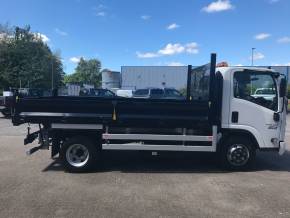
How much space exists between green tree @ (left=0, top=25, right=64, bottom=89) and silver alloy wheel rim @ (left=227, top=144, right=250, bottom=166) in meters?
50.3

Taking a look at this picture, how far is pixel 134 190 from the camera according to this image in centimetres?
666

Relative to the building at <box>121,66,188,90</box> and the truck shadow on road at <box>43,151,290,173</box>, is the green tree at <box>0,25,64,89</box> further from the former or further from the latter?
the truck shadow on road at <box>43,151,290,173</box>

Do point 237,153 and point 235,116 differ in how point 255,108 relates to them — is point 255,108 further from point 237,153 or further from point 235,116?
point 237,153

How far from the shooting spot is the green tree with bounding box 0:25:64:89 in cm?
5409

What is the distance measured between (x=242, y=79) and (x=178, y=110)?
166 centimetres

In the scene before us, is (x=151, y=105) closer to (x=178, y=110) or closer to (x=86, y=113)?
(x=178, y=110)

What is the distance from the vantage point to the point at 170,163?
9039mm

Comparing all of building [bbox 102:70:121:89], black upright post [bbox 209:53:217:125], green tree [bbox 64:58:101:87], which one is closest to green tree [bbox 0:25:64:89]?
building [bbox 102:70:121:89]

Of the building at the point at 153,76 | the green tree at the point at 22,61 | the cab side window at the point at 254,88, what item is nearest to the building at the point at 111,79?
the building at the point at 153,76

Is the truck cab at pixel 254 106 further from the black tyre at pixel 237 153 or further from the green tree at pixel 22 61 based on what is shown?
the green tree at pixel 22 61

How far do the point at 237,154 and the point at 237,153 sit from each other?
0.02m

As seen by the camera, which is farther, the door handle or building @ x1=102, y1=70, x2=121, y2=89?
building @ x1=102, y1=70, x2=121, y2=89

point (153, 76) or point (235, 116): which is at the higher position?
point (153, 76)

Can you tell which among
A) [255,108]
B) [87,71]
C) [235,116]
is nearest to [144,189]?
[235,116]
